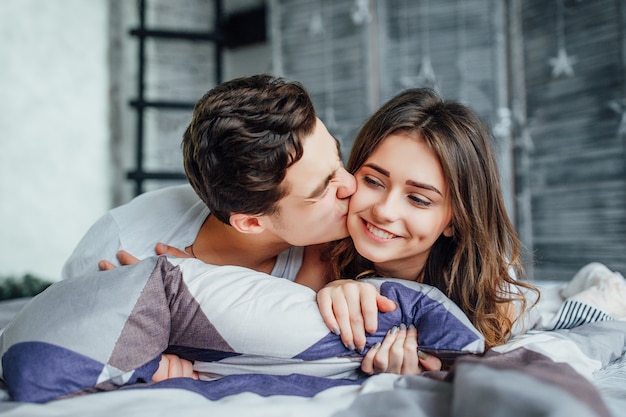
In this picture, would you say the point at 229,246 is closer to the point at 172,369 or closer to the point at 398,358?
the point at 172,369

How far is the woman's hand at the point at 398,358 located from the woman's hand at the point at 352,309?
3 centimetres

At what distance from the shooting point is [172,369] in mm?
940

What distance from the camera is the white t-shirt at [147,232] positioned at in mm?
1361

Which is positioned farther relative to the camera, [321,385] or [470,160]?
[470,160]

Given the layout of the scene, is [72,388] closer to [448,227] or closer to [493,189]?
[448,227]

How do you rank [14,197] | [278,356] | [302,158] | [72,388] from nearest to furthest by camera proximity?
[72,388] < [278,356] < [302,158] < [14,197]

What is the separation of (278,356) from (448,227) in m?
0.57

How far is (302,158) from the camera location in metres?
1.25

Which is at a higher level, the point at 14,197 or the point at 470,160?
the point at 470,160

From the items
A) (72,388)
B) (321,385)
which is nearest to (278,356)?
(321,385)

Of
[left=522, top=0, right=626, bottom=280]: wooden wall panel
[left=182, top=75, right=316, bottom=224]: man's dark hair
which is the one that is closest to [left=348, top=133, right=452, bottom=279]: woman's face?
[left=182, top=75, right=316, bottom=224]: man's dark hair

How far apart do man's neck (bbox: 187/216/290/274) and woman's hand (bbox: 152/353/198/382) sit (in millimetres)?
485

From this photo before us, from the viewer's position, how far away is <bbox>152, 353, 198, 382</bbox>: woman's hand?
0.92 metres

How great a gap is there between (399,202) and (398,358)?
1.26 ft
